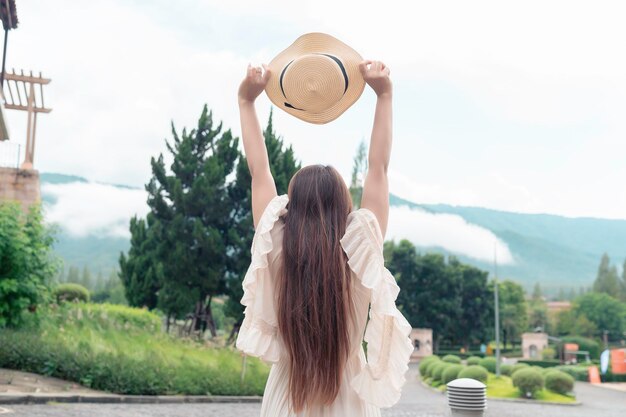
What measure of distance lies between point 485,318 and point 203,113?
149 ft

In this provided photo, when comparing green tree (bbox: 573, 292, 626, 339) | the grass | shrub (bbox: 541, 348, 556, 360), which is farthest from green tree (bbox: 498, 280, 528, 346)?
the grass

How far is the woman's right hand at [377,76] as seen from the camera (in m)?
2.38

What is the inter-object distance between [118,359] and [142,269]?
17250 millimetres

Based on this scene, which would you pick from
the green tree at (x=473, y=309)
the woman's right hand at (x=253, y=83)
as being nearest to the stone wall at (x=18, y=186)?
the woman's right hand at (x=253, y=83)

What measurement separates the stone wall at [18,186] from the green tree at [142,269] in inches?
350

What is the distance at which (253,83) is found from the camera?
2426mm

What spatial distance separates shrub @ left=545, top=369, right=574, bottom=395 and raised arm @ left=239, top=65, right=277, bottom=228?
25134mm

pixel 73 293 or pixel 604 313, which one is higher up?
pixel 73 293

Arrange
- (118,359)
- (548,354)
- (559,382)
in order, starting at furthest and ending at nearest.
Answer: (548,354), (559,382), (118,359)

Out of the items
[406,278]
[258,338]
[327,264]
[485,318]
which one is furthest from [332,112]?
[485,318]

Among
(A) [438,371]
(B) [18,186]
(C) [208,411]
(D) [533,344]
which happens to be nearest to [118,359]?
(C) [208,411]

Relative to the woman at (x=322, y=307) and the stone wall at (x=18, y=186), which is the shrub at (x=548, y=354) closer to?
the stone wall at (x=18, y=186)

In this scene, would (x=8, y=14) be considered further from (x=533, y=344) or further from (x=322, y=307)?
(x=533, y=344)

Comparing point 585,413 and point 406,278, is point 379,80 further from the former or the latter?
point 406,278
